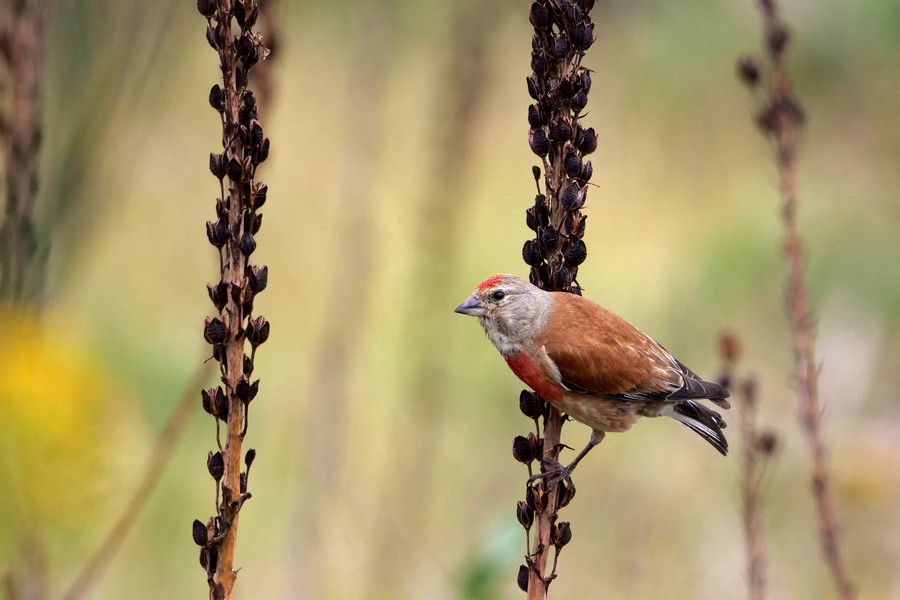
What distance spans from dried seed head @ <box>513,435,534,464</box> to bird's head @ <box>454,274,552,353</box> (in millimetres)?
836

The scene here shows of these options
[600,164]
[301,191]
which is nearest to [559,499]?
[301,191]

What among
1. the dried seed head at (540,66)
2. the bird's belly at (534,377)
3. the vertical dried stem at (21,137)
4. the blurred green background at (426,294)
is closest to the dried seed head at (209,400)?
the blurred green background at (426,294)

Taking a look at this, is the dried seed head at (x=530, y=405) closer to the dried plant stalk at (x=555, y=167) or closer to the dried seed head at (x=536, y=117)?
the dried plant stalk at (x=555, y=167)

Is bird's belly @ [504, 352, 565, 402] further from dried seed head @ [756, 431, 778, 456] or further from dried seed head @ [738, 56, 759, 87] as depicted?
dried seed head @ [738, 56, 759, 87]

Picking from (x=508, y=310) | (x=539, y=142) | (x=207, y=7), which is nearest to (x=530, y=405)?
(x=508, y=310)

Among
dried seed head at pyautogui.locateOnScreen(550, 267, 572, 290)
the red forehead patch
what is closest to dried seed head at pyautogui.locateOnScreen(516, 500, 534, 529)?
dried seed head at pyautogui.locateOnScreen(550, 267, 572, 290)

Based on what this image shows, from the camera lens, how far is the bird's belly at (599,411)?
11.8 ft

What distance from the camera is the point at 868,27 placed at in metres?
9.67

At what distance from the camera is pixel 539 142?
9.23ft

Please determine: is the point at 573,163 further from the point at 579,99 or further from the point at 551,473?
the point at 551,473

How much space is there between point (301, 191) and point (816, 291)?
454cm

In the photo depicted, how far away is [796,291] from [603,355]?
78cm

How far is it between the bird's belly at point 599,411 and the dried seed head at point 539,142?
0.99 metres

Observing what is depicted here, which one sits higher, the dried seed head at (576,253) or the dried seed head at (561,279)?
the dried seed head at (576,253)
